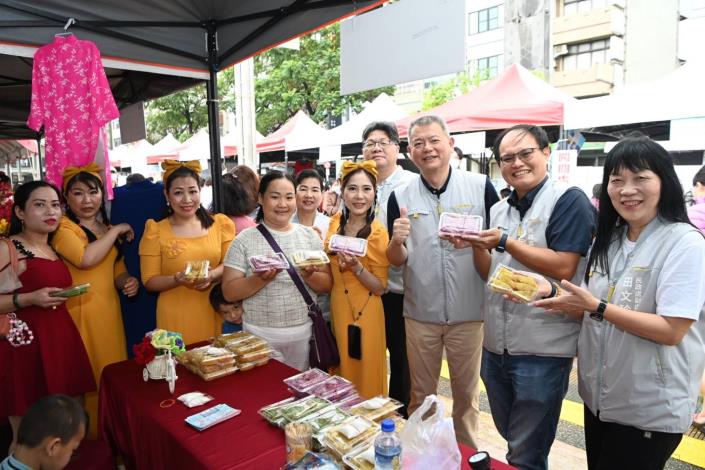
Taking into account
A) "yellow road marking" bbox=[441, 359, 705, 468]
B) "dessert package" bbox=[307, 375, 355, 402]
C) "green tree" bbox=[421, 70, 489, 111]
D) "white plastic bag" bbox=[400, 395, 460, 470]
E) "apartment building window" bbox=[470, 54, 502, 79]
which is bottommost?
"yellow road marking" bbox=[441, 359, 705, 468]

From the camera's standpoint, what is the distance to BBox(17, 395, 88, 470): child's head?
198cm

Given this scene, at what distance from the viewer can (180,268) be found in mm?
3268

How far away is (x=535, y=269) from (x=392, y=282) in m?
1.29

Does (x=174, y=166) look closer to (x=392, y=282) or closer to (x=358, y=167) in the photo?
(x=358, y=167)

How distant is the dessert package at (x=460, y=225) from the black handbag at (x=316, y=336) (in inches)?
40.6

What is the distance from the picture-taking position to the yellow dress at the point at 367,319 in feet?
10.1

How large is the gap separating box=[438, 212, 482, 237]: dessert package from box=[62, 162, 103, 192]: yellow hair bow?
275 centimetres

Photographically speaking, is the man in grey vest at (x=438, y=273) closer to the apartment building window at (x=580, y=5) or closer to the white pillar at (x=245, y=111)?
the white pillar at (x=245, y=111)

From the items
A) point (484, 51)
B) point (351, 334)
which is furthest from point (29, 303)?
point (484, 51)

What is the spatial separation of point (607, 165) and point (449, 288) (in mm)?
1224

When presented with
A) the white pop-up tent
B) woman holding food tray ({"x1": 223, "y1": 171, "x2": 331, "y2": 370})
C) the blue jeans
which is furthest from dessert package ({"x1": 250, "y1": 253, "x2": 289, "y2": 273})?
the white pop-up tent

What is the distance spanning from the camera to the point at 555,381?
242cm

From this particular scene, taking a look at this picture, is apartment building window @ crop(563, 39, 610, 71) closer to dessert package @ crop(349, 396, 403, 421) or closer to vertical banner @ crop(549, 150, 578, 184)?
vertical banner @ crop(549, 150, 578, 184)

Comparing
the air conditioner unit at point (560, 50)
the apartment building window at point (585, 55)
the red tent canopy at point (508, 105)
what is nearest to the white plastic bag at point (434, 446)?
the red tent canopy at point (508, 105)
